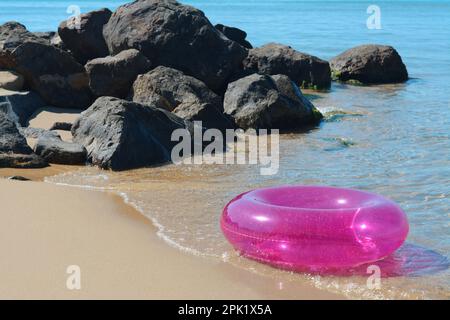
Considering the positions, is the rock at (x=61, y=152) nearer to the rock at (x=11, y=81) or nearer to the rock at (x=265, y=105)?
the rock at (x=265, y=105)

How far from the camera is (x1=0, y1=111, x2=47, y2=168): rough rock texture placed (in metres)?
8.18

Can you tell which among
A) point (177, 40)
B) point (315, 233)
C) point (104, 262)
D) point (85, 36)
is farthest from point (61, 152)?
point (85, 36)

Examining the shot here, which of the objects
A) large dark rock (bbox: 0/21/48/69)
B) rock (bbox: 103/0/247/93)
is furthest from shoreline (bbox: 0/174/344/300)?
large dark rock (bbox: 0/21/48/69)

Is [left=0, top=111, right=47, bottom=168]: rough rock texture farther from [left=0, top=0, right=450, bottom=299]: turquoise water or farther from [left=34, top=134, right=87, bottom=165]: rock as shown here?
[left=0, top=0, right=450, bottom=299]: turquoise water

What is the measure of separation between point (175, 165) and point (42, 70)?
3.92 meters

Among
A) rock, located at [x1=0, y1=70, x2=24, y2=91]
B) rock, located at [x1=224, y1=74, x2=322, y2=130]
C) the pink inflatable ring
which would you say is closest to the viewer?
the pink inflatable ring

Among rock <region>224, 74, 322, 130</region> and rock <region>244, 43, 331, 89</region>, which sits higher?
rock <region>244, 43, 331, 89</region>

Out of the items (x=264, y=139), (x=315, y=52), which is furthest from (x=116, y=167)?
(x=315, y=52)

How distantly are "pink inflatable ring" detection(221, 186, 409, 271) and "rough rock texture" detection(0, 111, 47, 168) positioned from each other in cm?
349

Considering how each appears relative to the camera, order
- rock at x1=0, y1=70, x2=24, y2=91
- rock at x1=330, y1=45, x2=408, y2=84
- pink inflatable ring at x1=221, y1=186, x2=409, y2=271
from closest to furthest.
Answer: pink inflatable ring at x1=221, y1=186, x2=409, y2=271
rock at x1=0, y1=70, x2=24, y2=91
rock at x1=330, y1=45, x2=408, y2=84

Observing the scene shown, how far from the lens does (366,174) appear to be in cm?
820

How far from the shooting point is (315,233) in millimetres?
5145

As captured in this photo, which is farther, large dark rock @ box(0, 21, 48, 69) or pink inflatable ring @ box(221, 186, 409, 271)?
large dark rock @ box(0, 21, 48, 69)
